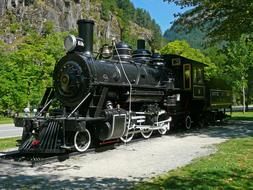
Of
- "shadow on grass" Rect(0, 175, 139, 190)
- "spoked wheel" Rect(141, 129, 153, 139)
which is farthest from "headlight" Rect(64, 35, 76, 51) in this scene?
"shadow on grass" Rect(0, 175, 139, 190)

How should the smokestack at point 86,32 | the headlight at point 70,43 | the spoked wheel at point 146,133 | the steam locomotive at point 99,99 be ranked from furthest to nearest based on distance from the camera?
the spoked wheel at point 146,133 → the smokestack at point 86,32 → the headlight at point 70,43 → the steam locomotive at point 99,99

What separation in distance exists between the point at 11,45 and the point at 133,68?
85623mm

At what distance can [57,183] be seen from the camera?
7.61m

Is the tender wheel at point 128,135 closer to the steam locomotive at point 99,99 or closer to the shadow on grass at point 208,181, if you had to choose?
the steam locomotive at point 99,99

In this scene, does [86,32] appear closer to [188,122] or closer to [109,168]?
[109,168]

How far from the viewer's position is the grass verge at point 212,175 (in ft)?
23.6

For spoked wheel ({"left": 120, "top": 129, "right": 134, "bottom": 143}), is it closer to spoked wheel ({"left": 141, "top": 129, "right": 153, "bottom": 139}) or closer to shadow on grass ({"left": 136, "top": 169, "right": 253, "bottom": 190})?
spoked wheel ({"left": 141, "top": 129, "right": 153, "bottom": 139})

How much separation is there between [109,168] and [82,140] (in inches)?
98.3

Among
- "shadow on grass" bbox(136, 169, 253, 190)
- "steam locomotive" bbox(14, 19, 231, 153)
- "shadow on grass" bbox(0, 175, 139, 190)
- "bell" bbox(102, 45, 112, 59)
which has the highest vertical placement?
"bell" bbox(102, 45, 112, 59)

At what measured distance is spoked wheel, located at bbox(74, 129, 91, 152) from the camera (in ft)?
36.2

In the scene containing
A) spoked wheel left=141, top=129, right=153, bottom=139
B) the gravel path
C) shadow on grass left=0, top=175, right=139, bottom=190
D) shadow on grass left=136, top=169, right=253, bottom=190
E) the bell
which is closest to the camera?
shadow on grass left=136, top=169, right=253, bottom=190

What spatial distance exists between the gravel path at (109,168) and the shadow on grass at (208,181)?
0.58m

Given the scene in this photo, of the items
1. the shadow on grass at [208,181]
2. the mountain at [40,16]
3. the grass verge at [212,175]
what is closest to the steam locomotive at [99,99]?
the grass verge at [212,175]

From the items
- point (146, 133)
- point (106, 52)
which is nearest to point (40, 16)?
point (146, 133)
